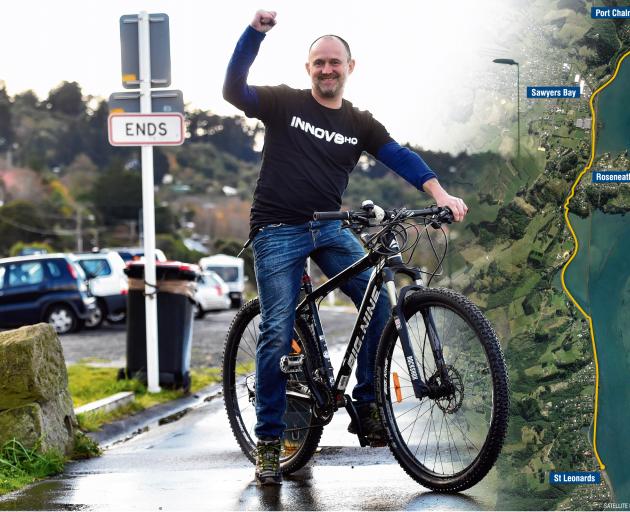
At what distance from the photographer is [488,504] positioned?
4.45m

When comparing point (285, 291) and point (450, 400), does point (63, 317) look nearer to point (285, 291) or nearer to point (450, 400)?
point (285, 291)

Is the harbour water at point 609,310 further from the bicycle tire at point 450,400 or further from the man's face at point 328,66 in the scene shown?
the man's face at point 328,66

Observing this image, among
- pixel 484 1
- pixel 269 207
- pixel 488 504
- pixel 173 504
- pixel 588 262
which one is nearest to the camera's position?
pixel 488 504

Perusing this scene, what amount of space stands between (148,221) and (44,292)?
12.3 m

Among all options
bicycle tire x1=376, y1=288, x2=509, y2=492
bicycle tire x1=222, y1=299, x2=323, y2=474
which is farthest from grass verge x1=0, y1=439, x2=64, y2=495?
bicycle tire x1=376, y1=288, x2=509, y2=492

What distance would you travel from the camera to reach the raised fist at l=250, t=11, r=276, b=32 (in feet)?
16.1

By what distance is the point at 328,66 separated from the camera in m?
5.16

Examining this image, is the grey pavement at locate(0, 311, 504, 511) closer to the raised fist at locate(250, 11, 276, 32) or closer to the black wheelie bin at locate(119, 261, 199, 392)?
the raised fist at locate(250, 11, 276, 32)

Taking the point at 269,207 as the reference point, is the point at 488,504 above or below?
below

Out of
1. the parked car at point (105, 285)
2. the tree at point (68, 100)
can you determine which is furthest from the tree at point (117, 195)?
the parked car at point (105, 285)

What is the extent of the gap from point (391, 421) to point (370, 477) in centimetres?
56

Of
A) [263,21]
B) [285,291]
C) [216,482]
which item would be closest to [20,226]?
[216,482]

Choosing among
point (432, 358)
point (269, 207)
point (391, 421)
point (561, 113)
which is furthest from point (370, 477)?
point (561, 113)

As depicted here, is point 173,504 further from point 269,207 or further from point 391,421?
point 269,207
